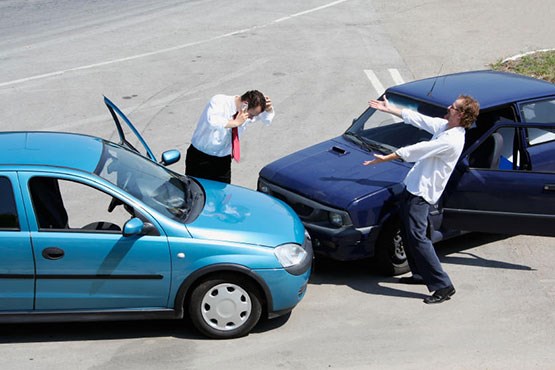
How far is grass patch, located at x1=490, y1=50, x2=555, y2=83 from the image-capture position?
15.5m

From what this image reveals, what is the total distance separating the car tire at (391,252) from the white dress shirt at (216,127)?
71.8 inches

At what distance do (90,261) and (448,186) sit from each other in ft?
11.7

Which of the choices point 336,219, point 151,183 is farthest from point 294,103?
point 151,183

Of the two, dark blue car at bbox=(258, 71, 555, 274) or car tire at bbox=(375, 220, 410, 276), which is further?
car tire at bbox=(375, 220, 410, 276)

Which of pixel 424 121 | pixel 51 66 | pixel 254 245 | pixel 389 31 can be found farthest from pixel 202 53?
pixel 254 245

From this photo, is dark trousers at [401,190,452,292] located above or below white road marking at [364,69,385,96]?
below

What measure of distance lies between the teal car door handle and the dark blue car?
8.25 feet

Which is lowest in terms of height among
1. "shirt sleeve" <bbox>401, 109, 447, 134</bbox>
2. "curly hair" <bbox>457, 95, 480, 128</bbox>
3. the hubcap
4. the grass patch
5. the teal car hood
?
the hubcap

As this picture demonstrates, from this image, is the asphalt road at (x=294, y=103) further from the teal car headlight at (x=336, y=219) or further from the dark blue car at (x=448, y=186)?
the teal car headlight at (x=336, y=219)

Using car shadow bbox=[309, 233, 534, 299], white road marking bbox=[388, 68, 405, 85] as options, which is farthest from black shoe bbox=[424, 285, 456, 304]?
white road marking bbox=[388, 68, 405, 85]

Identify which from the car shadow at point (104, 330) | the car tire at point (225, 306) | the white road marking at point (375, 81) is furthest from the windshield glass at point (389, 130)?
the white road marking at point (375, 81)

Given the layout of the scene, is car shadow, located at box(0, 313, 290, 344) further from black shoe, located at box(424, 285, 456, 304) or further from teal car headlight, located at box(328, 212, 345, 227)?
black shoe, located at box(424, 285, 456, 304)

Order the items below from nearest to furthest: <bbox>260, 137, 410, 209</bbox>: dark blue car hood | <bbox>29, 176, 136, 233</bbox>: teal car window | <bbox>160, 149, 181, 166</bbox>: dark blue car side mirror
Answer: <bbox>29, 176, 136, 233</bbox>: teal car window → <bbox>260, 137, 410, 209</bbox>: dark blue car hood → <bbox>160, 149, 181, 166</bbox>: dark blue car side mirror

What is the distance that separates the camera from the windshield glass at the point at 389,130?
9.34 metres
